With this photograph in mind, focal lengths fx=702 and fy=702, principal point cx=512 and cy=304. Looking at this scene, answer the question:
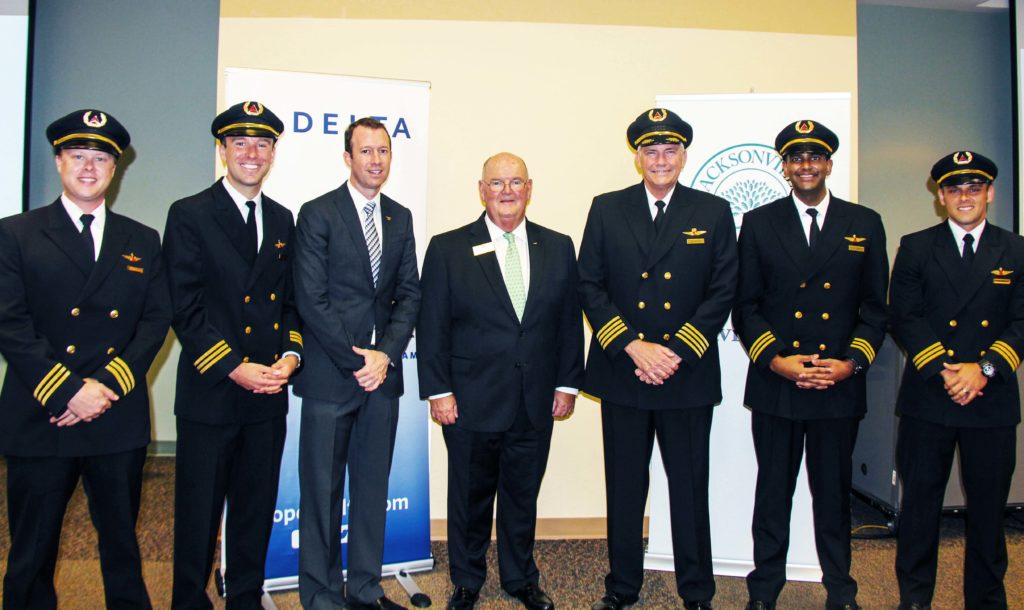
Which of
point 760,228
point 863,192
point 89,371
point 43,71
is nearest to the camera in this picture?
point 89,371

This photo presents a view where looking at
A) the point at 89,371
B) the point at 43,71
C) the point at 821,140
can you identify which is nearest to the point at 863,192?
the point at 821,140

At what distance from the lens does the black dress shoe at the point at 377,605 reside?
2939 mm

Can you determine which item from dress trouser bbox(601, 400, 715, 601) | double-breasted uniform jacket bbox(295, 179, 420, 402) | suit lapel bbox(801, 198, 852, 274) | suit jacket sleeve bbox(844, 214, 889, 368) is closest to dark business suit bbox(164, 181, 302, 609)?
double-breasted uniform jacket bbox(295, 179, 420, 402)

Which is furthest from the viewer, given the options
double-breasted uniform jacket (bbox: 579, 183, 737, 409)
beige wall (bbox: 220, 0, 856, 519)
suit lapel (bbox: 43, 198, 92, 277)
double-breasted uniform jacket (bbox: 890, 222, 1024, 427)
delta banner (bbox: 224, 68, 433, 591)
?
beige wall (bbox: 220, 0, 856, 519)

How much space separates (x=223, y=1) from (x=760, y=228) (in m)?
3.14

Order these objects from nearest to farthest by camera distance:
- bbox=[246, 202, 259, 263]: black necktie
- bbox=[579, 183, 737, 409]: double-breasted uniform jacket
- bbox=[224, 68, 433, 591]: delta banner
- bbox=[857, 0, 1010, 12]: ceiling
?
bbox=[246, 202, 259, 263]: black necktie, bbox=[579, 183, 737, 409]: double-breasted uniform jacket, bbox=[224, 68, 433, 591]: delta banner, bbox=[857, 0, 1010, 12]: ceiling

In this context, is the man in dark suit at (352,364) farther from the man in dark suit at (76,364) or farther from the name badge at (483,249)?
the man in dark suit at (76,364)

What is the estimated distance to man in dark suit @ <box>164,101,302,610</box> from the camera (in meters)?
2.61

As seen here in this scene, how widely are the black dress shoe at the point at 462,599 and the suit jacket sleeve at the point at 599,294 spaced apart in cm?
121

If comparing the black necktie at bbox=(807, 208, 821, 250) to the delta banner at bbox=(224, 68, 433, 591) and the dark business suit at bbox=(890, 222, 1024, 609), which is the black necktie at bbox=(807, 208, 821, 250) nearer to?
the dark business suit at bbox=(890, 222, 1024, 609)

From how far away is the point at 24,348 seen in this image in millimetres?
2254

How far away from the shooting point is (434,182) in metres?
4.07

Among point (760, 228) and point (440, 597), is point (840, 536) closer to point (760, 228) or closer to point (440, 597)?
point (760, 228)

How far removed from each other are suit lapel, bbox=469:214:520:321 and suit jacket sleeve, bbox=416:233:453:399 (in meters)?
0.15
